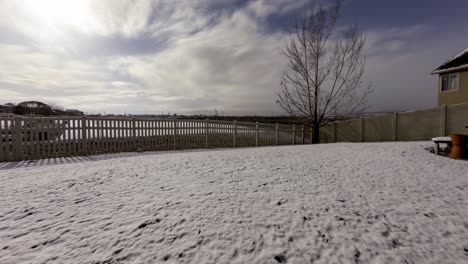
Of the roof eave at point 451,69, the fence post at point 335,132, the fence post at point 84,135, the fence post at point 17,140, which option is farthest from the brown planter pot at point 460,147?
the fence post at point 17,140

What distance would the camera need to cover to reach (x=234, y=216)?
262 cm

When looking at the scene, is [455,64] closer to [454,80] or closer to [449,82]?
[454,80]

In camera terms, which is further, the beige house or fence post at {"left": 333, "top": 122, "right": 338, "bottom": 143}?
fence post at {"left": 333, "top": 122, "right": 338, "bottom": 143}

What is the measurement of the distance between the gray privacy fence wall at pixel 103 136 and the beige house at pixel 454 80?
46.8 ft

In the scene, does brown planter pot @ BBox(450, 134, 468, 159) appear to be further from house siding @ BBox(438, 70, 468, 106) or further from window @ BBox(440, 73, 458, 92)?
window @ BBox(440, 73, 458, 92)

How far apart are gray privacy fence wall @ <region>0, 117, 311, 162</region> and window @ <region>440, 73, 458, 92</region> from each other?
47.7 feet

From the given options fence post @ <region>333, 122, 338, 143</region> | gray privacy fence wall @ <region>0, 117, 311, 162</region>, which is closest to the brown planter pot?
gray privacy fence wall @ <region>0, 117, 311, 162</region>

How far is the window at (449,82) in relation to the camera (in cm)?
1307

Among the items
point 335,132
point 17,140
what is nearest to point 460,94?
point 335,132

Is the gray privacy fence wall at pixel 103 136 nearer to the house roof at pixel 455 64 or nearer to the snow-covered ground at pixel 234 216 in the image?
the snow-covered ground at pixel 234 216

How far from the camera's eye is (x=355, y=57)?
1248cm

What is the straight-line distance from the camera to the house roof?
12.4 m

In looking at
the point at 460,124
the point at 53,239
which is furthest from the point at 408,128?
the point at 53,239

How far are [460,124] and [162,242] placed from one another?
1548 cm
